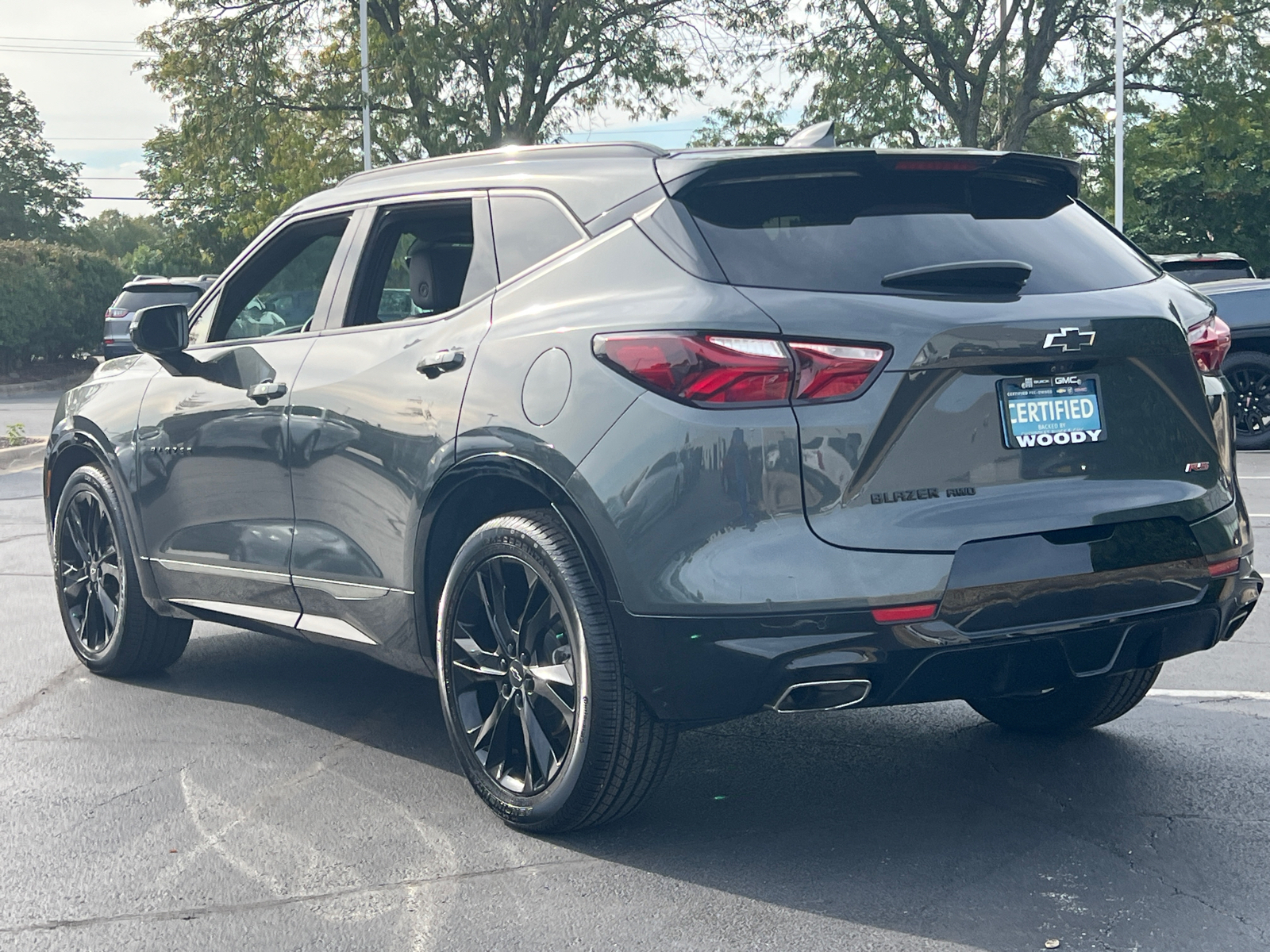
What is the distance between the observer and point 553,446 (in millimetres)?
3715

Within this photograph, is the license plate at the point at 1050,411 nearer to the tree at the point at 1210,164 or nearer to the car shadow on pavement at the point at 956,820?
the car shadow on pavement at the point at 956,820

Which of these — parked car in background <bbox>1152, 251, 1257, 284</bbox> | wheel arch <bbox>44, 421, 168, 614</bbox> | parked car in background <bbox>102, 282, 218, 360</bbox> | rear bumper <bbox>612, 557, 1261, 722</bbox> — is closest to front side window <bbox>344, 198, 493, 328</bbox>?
rear bumper <bbox>612, 557, 1261, 722</bbox>

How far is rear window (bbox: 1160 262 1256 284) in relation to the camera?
14.9 meters

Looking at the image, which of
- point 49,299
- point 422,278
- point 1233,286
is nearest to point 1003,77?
point 49,299

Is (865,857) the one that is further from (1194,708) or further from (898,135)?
(898,135)

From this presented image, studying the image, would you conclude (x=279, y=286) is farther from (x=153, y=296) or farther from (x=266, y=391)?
(x=153, y=296)

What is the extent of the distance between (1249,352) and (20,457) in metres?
11.9

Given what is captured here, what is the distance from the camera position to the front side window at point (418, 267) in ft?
14.8

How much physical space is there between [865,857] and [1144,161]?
35973 mm

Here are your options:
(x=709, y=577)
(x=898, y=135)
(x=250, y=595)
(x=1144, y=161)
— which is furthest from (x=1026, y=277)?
(x=1144, y=161)

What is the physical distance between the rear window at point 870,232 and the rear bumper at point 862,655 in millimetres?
Result: 791

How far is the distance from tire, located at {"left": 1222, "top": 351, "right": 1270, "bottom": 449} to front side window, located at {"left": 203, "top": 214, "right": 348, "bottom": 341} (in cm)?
1033

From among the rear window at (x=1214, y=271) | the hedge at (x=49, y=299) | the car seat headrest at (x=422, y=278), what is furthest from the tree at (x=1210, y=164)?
the car seat headrest at (x=422, y=278)

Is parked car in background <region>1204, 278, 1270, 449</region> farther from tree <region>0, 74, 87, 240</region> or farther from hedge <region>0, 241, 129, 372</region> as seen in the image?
tree <region>0, 74, 87, 240</region>
